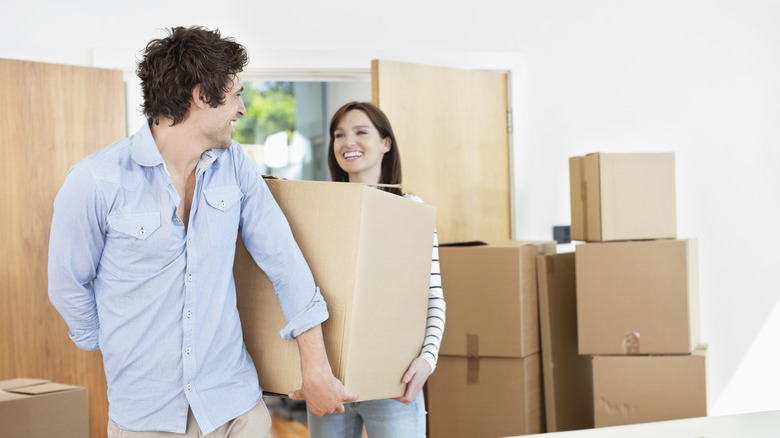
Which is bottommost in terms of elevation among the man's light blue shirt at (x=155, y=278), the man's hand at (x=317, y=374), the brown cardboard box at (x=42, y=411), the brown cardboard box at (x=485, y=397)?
the brown cardboard box at (x=485, y=397)

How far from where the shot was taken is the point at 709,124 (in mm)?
3006

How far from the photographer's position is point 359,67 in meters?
2.86

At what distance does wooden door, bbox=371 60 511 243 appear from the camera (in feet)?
9.04

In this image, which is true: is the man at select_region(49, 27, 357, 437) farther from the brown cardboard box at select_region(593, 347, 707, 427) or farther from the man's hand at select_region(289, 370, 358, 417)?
the brown cardboard box at select_region(593, 347, 707, 427)

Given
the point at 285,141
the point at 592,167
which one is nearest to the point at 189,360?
the point at 592,167

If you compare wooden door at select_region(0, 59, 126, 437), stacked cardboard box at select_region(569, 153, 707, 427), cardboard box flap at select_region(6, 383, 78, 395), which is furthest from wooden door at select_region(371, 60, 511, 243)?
cardboard box flap at select_region(6, 383, 78, 395)

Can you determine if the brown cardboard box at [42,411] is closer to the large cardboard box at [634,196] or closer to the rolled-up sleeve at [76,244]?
the rolled-up sleeve at [76,244]

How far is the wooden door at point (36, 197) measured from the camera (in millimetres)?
2508

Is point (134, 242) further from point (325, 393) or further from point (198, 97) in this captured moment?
point (325, 393)

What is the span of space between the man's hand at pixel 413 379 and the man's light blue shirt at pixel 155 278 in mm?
315

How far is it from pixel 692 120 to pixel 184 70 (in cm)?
258

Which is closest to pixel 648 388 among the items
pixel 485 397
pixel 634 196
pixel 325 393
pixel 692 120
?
pixel 485 397

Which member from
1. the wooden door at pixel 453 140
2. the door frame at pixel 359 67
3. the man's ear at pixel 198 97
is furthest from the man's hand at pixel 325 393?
the door frame at pixel 359 67

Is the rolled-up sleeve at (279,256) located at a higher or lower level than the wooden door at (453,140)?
lower
